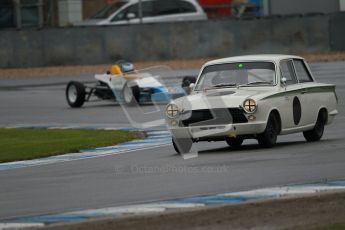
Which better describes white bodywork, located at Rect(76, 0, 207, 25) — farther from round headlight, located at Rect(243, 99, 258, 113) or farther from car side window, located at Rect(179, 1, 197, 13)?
round headlight, located at Rect(243, 99, 258, 113)

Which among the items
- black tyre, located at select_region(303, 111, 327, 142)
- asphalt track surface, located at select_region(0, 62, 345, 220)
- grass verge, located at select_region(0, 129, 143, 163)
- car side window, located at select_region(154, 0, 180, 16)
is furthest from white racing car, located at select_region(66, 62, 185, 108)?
car side window, located at select_region(154, 0, 180, 16)

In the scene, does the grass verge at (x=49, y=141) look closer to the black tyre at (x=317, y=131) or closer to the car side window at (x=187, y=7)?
the black tyre at (x=317, y=131)

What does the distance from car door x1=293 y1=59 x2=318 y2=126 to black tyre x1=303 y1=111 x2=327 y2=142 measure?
0.21 metres

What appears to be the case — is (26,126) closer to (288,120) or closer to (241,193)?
(288,120)

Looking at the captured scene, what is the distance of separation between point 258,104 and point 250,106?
0.41 ft

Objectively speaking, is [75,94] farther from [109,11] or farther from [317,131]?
[109,11]

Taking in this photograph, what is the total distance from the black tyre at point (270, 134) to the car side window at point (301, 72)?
1539 millimetres

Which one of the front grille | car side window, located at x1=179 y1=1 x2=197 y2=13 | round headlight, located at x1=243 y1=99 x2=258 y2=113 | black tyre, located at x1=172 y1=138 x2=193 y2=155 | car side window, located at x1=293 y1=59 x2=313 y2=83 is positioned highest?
car side window, located at x1=293 y1=59 x2=313 y2=83

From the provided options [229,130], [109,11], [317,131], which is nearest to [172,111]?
[229,130]

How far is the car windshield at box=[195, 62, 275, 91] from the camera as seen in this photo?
1648cm

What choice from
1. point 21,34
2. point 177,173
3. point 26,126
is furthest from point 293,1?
point 177,173

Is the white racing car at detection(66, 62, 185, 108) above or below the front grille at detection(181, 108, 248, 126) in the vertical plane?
below

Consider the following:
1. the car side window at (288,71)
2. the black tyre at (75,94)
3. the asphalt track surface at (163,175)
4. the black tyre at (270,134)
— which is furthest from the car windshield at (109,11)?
the black tyre at (270,134)

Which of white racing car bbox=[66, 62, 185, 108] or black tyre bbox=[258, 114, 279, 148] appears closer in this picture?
black tyre bbox=[258, 114, 279, 148]
